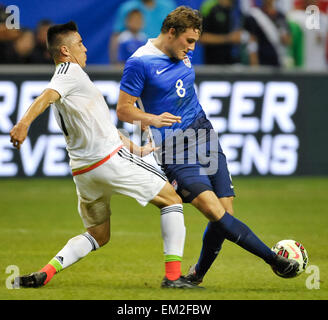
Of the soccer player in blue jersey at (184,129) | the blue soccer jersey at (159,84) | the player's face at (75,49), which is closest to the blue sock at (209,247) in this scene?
the soccer player in blue jersey at (184,129)

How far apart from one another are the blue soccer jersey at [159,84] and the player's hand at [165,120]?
41cm

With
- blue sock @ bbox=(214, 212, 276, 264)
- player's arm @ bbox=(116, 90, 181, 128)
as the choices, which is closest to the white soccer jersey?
player's arm @ bbox=(116, 90, 181, 128)

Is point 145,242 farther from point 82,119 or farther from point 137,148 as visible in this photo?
point 82,119

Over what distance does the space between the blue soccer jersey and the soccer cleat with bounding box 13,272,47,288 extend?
4.93 ft

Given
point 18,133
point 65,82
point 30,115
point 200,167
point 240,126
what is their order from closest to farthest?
point 18,133 < point 30,115 < point 65,82 < point 200,167 < point 240,126

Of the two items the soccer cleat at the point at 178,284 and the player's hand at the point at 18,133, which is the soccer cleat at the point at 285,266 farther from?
the player's hand at the point at 18,133

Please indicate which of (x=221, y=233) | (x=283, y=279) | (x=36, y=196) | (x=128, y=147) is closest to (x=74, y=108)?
(x=128, y=147)

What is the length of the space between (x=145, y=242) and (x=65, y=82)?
3532mm

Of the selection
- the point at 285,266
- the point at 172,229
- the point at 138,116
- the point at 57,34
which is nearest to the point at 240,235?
the point at 285,266

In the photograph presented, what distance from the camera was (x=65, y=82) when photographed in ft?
21.1

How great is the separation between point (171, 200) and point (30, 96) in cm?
780

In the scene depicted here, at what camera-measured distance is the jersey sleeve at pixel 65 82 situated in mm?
6391

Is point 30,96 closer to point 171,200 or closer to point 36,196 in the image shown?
point 36,196

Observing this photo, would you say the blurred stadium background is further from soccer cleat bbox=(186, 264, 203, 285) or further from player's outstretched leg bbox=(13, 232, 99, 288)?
player's outstretched leg bbox=(13, 232, 99, 288)
